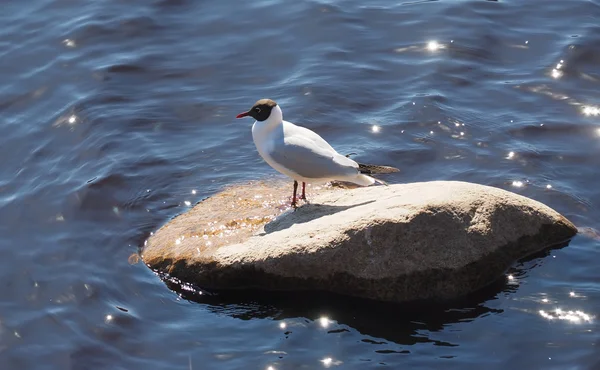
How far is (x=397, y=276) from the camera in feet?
22.0

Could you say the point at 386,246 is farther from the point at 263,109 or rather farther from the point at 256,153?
the point at 256,153

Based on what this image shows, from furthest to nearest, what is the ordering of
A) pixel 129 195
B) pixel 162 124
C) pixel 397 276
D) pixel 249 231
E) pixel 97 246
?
pixel 162 124
pixel 129 195
pixel 97 246
pixel 249 231
pixel 397 276

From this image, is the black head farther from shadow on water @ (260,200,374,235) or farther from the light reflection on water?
the light reflection on water

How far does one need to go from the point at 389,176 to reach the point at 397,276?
2322 millimetres

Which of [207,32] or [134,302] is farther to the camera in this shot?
[207,32]

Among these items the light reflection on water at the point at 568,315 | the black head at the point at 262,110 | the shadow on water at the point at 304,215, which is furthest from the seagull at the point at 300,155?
the light reflection on water at the point at 568,315

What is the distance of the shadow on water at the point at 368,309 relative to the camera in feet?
21.5

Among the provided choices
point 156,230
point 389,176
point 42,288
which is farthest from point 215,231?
point 389,176

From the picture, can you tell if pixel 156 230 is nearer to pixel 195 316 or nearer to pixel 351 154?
pixel 195 316

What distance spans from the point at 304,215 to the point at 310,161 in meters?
0.45

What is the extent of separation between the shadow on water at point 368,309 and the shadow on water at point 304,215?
23.0 inches

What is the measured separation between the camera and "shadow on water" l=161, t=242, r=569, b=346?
6.55m

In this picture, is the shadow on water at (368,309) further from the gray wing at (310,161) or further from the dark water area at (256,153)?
the gray wing at (310,161)

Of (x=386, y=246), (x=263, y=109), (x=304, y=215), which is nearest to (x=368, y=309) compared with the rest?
(x=386, y=246)
